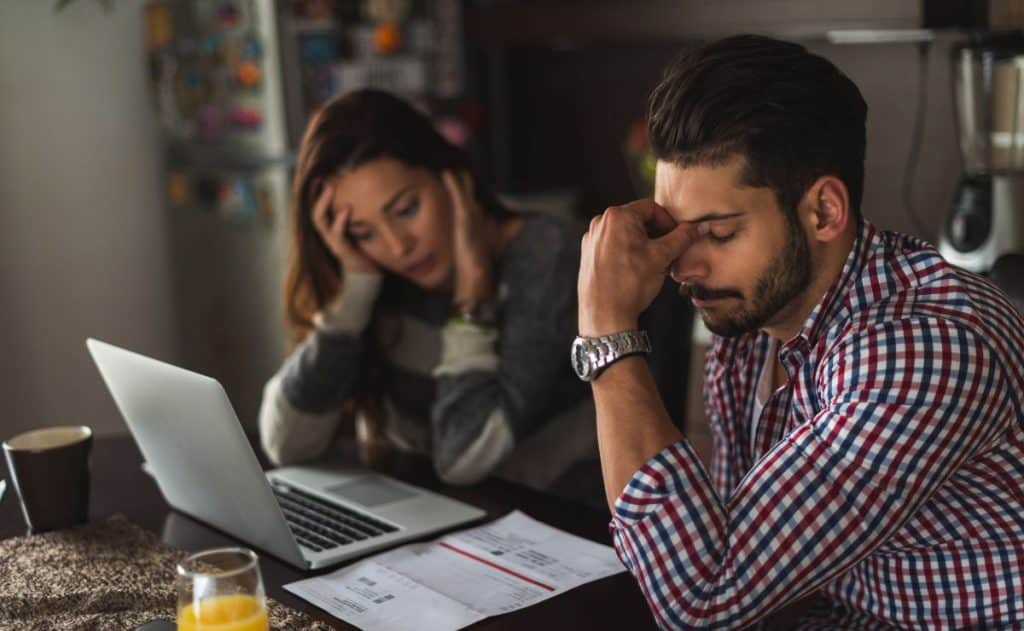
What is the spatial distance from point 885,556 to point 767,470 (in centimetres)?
18

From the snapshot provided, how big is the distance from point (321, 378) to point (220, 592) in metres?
0.95

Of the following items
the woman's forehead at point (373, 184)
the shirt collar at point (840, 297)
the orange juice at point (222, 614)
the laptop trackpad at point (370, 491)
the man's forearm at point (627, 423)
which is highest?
the woman's forehead at point (373, 184)

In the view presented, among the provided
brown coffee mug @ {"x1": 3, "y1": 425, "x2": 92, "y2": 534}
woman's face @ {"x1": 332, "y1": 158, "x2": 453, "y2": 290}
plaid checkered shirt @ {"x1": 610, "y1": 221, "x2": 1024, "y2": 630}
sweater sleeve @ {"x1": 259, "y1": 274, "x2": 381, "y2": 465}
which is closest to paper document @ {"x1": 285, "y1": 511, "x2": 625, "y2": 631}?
plaid checkered shirt @ {"x1": 610, "y1": 221, "x2": 1024, "y2": 630}

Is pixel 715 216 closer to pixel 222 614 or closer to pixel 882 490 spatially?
pixel 882 490

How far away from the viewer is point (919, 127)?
2900mm

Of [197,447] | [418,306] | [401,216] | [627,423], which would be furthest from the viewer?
[418,306]

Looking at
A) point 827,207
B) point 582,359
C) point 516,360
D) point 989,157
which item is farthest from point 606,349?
point 989,157

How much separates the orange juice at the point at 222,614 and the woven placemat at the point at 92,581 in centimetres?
16

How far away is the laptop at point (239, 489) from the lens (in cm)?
128

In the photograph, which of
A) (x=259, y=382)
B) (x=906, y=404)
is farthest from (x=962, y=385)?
(x=259, y=382)

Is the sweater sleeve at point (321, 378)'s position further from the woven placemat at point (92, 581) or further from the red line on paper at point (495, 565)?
the red line on paper at point (495, 565)

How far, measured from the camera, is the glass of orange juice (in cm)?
93

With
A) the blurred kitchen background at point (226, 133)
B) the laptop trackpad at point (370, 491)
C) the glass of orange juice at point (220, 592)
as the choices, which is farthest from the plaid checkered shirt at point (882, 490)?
the blurred kitchen background at point (226, 133)

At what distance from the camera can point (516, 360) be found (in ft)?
5.70
